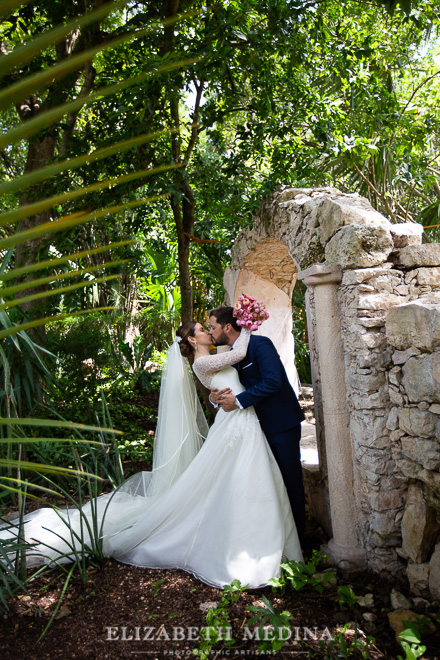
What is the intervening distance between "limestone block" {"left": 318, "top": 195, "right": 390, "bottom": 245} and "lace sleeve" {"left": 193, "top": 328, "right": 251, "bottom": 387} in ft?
3.11

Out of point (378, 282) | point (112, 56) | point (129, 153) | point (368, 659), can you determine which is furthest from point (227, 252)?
point (368, 659)

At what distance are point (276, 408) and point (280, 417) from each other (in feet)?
0.24

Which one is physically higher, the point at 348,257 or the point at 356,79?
the point at 356,79

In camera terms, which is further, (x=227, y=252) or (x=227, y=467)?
(x=227, y=252)

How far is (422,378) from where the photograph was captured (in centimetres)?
268

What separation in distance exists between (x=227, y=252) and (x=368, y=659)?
5.44 m

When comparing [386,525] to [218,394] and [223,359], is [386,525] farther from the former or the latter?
[223,359]

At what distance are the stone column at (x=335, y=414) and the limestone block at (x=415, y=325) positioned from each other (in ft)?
1.73

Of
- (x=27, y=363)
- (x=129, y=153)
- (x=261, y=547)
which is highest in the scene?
(x=129, y=153)

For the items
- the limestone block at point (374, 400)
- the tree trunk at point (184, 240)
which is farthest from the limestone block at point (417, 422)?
the tree trunk at point (184, 240)

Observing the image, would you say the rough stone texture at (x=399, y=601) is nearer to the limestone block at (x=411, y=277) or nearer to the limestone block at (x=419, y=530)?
the limestone block at (x=419, y=530)

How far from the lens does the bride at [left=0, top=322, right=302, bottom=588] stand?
3.21m

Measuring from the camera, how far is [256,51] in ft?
16.0

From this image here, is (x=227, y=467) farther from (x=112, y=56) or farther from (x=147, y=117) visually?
(x=112, y=56)
